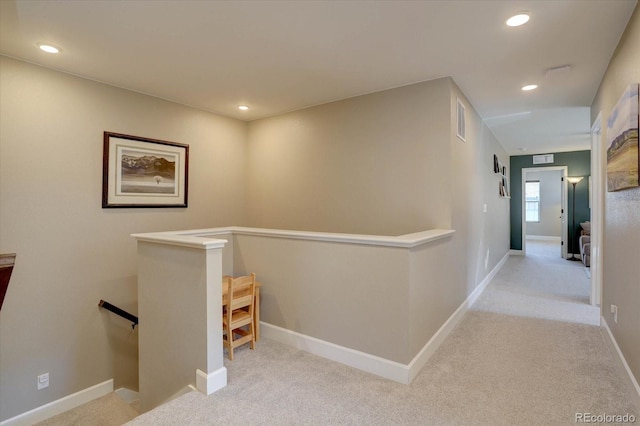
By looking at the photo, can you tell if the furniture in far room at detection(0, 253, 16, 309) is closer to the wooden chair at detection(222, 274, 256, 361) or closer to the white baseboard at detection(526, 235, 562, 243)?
the wooden chair at detection(222, 274, 256, 361)

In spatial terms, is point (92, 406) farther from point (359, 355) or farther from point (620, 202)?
point (620, 202)

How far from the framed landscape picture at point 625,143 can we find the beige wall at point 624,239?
0.32 ft

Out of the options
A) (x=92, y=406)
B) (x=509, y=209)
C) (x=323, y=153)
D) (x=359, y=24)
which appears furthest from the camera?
(x=509, y=209)

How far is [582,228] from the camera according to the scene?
719cm

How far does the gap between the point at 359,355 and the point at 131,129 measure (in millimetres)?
3194

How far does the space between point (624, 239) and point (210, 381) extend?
3.03m

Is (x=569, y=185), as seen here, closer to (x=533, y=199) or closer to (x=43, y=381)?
(x=533, y=199)

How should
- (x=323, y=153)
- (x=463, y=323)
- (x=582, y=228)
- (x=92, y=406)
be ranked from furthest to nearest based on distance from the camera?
(x=582, y=228) → (x=323, y=153) → (x=463, y=323) → (x=92, y=406)

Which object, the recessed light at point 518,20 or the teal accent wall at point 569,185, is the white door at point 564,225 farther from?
the recessed light at point 518,20

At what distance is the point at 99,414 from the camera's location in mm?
3010

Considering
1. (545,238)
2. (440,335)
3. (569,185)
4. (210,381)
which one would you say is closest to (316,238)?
(210,381)

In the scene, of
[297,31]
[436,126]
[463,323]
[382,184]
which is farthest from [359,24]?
[463,323]

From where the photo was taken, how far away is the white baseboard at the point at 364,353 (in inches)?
91.5

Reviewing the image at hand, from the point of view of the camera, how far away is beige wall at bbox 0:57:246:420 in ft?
8.93
